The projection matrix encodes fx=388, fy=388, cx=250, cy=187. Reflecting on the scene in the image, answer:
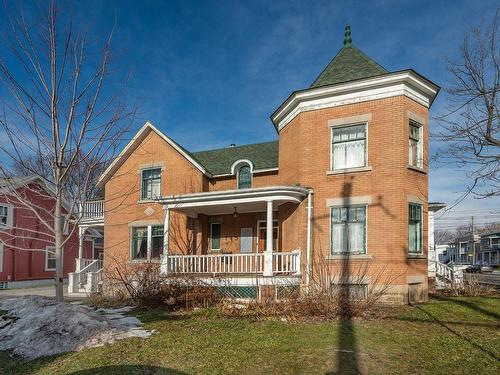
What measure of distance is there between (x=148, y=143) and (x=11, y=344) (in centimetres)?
1217

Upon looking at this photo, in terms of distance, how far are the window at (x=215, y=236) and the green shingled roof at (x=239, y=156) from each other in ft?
8.38

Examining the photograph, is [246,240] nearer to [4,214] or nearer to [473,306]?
[473,306]

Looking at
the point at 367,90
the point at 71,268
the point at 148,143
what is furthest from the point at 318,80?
the point at 71,268

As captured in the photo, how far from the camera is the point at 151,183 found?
18781mm

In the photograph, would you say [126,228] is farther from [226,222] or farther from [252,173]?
[252,173]

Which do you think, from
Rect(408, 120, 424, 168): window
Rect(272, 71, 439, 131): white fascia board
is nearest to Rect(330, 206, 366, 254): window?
Rect(408, 120, 424, 168): window

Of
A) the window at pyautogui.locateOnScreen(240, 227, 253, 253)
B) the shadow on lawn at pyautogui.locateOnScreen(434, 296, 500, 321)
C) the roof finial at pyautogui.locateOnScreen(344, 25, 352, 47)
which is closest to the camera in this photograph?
the shadow on lawn at pyautogui.locateOnScreen(434, 296, 500, 321)

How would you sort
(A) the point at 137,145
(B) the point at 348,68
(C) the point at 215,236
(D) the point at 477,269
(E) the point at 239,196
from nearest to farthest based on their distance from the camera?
(E) the point at 239,196 → (B) the point at 348,68 → (C) the point at 215,236 → (A) the point at 137,145 → (D) the point at 477,269

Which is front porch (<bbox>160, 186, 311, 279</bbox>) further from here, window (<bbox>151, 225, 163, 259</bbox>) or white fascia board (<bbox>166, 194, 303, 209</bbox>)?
window (<bbox>151, 225, 163, 259</bbox>)

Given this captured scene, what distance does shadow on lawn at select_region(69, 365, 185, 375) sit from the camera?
6277mm

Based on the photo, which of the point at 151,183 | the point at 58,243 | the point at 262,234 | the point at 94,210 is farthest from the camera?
the point at 94,210

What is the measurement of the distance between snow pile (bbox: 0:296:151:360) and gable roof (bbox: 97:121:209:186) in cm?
898

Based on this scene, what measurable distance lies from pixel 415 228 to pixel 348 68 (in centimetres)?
650

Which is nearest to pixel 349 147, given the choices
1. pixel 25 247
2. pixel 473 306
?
pixel 473 306
